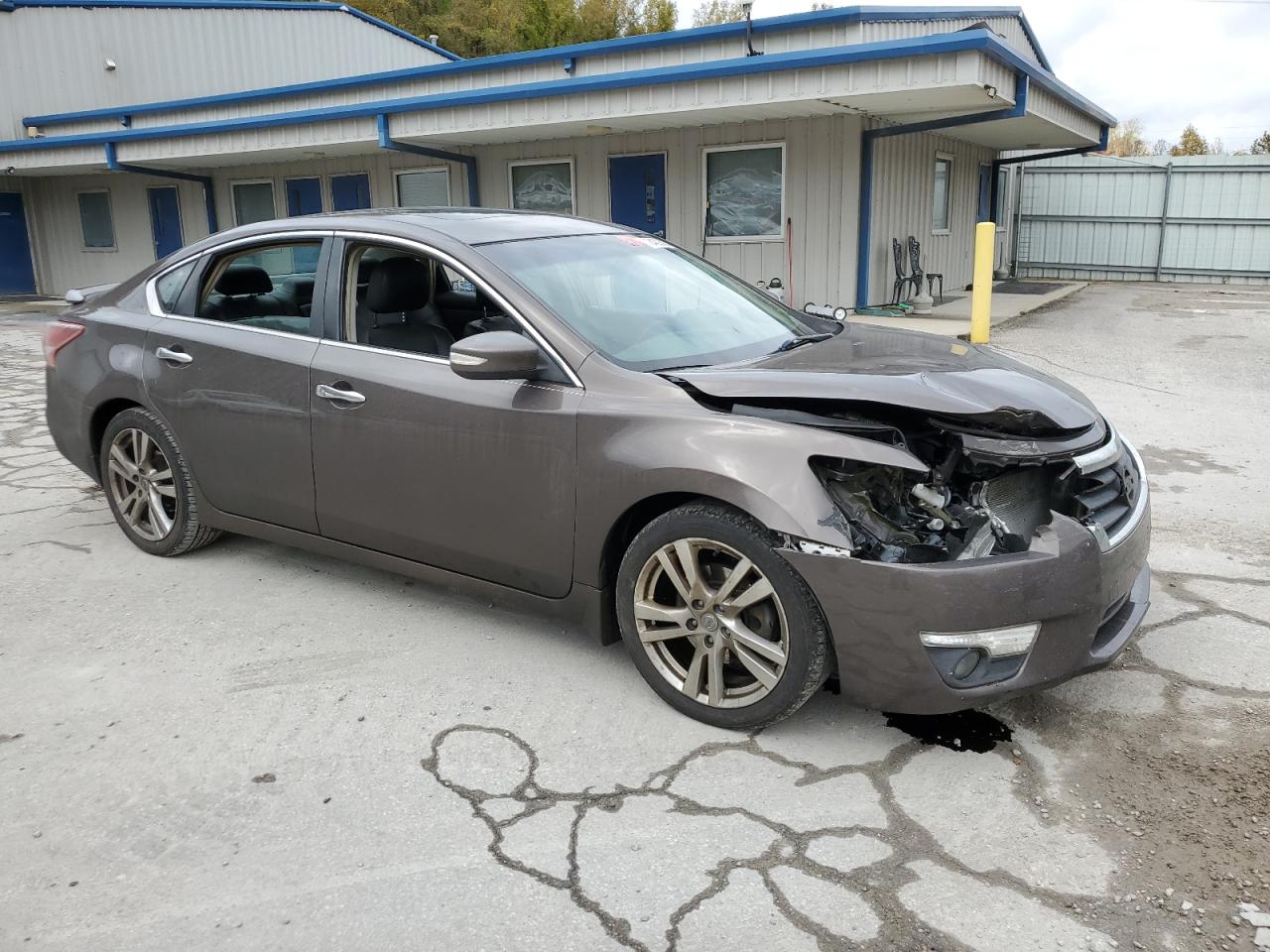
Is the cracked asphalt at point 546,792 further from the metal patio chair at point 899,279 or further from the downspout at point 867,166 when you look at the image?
the metal patio chair at point 899,279

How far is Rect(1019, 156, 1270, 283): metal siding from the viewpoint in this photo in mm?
20609

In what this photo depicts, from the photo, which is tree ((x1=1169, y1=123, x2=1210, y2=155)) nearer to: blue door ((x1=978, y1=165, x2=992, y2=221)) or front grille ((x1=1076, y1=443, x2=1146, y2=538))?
blue door ((x1=978, y1=165, x2=992, y2=221))

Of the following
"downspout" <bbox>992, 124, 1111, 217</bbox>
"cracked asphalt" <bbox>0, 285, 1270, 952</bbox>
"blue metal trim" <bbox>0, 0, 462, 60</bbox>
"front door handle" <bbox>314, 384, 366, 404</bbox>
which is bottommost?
"cracked asphalt" <bbox>0, 285, 1270, 952</bbox>

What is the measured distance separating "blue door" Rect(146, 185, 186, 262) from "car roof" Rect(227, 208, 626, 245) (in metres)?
18.9

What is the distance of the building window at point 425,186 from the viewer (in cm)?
1748

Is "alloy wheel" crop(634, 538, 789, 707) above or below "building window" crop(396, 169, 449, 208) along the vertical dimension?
below

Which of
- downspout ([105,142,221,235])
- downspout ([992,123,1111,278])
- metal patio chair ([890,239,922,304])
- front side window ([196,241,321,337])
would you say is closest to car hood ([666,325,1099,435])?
front side window ([196,241,321,337])

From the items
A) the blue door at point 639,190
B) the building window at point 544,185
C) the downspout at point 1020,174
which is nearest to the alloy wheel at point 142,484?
the blue door at point 639,190

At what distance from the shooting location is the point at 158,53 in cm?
2328

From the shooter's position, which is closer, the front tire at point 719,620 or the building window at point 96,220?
the front tire at point 719,620

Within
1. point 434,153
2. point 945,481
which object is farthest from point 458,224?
point 434,153

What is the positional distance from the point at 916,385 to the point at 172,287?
343cm

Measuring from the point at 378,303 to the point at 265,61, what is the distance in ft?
79.0

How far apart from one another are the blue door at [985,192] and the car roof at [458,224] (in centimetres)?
1711
